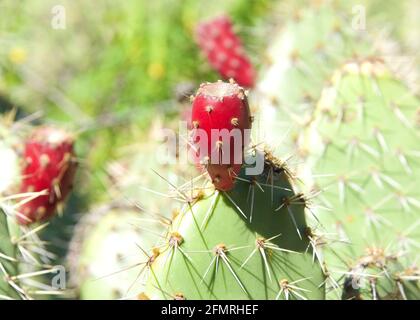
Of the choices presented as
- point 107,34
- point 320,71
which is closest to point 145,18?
point 107,34

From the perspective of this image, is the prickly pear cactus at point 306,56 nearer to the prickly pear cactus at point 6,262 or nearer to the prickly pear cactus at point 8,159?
the prickly pear cactus at point 8,159

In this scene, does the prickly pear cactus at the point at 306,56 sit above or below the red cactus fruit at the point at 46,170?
above

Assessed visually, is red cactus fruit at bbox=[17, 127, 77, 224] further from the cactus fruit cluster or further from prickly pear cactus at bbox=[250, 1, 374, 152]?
prickly pear cactus at bbox=[250, 1, 374, 152]

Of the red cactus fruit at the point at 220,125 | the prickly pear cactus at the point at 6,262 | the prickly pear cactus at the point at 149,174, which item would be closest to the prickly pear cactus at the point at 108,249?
the prickly pear cactus at the point at 149,174

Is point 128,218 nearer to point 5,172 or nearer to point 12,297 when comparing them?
point 5,172

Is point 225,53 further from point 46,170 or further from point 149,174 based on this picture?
point 46,170

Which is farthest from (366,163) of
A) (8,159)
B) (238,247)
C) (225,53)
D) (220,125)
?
(225,53)

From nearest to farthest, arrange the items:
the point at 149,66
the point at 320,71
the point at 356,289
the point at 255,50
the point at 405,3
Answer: the point at 356,289
the point at 320,71
the point at 255,50
the point at 149,66
the point at 405,3
